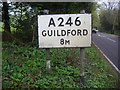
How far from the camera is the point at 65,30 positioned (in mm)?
4559

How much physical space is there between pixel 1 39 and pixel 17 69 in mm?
5633

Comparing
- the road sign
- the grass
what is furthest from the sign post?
the grass

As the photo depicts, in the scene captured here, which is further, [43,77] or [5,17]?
[5,17]

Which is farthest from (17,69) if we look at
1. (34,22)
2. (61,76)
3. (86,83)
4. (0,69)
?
(34,22)

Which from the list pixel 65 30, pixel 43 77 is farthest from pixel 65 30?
pixel 43 77

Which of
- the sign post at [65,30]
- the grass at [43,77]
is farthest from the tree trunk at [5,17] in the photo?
the sign post at [65,30]

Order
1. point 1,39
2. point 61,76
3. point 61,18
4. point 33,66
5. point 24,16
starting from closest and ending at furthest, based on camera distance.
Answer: point 61,18 < point 61,76 < point 33,66 < point 24,16 < point 1,39

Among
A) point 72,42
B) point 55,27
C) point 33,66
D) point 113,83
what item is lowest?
point 113,83

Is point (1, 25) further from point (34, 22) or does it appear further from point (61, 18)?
point (61, 18)

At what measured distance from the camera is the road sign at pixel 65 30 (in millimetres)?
4520

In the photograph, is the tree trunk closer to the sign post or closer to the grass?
the grass

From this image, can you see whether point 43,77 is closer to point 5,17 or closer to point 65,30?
point 65,30

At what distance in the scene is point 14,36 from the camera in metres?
10.3

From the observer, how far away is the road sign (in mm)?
4520
